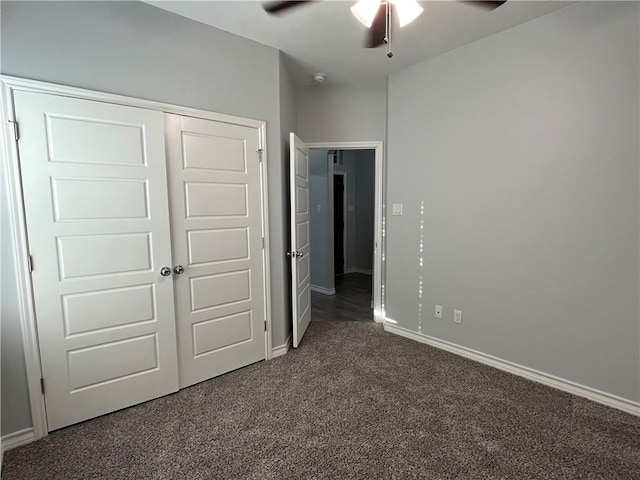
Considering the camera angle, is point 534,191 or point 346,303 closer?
point 534,191

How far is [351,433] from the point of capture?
1.79 meters

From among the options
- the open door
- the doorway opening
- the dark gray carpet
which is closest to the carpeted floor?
the dark gray carpet

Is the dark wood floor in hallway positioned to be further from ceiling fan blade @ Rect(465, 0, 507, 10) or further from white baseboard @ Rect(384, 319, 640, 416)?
ceiling fan blade @ Rect(465, 0, 507, 10)

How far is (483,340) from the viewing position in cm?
262

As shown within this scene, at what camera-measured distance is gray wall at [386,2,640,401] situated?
194 centimetres

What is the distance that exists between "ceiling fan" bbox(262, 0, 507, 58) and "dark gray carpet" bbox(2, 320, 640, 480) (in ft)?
7.05

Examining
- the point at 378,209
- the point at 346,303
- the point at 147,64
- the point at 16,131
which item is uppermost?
the point at 147,64

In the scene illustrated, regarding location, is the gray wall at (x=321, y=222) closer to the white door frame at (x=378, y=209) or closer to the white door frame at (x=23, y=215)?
the white door frame at (x=378, y=209)

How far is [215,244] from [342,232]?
4.05 metres

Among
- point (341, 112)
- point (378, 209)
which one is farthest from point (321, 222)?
point (341, 112)

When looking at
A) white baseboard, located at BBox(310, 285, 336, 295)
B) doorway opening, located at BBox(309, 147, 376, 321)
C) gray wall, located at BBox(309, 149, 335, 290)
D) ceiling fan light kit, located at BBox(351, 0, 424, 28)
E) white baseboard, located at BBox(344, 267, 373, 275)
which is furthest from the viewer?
white baseboard, located at BBox(344, 267, 373, 275)

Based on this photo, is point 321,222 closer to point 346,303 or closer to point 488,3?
point 346,303

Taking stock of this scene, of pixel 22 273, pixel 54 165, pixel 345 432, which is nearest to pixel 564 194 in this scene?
pixel 345 432

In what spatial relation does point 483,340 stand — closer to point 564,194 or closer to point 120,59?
point 564,194
